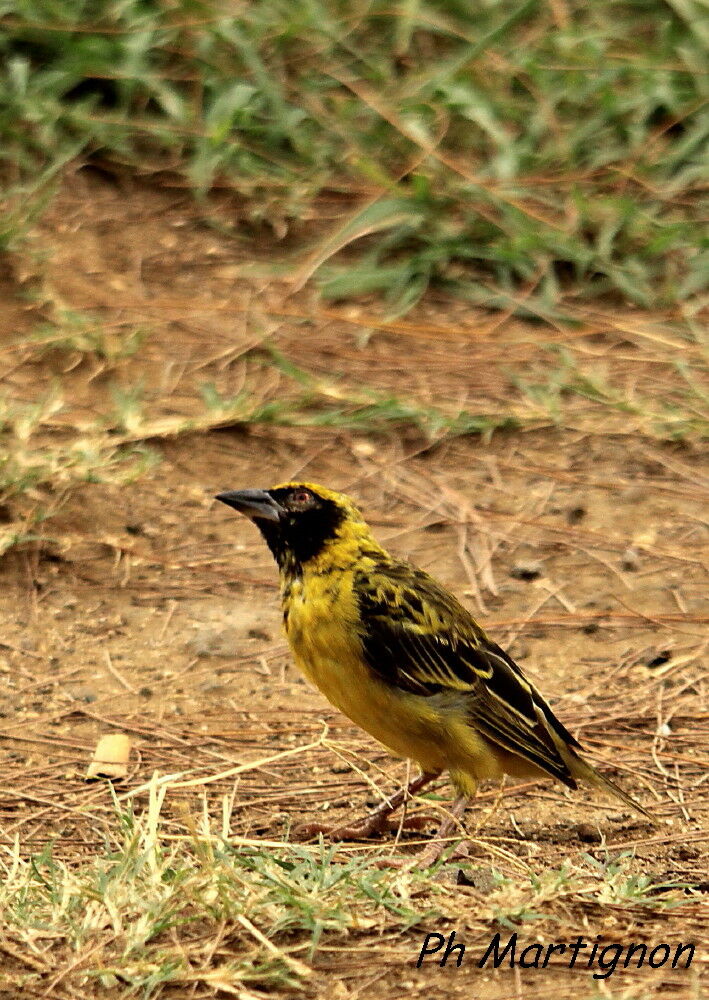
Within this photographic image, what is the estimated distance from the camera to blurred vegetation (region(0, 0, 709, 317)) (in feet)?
27.3

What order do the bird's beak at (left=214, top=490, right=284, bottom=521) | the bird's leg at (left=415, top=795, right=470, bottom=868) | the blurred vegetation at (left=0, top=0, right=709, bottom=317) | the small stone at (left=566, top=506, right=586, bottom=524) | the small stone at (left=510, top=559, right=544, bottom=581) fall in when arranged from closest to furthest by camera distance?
the bird's leg at (left=415, top=795, right=470, bottom=868) < the bird's beak at (left=214, top=490, right=284, bottom=521) < the small stone at (left=510, top=559, right=544, bottom=581) < the small stone at (left=566, top=506, right=586, bottom=524) < the blurred vegetation at (left=0, top=0, right=709, bottom=317)

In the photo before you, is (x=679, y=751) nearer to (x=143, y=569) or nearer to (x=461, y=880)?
(x=461, y=880)

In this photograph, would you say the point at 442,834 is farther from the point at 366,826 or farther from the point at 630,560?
the point at 630,560

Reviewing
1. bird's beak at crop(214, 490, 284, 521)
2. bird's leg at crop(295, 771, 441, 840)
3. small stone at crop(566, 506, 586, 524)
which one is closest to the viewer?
bird's leg at crop(295, 771, 441, 840)

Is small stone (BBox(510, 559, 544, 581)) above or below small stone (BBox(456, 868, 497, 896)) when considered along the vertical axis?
below

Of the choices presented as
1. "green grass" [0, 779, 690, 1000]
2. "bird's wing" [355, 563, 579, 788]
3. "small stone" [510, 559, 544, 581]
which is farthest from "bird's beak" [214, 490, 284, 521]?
"small stone" [510, 559, 544, 581]

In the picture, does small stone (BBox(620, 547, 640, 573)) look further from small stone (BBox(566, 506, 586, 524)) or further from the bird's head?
the bird's head

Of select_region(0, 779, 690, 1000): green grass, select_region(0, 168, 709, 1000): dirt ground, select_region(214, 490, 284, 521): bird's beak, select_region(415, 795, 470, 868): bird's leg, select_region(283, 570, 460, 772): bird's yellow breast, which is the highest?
select_region(0, 779, 690, 1000): green grass

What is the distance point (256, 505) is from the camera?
4.97 metres

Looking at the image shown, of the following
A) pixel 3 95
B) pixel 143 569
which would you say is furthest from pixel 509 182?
pixel 143 569

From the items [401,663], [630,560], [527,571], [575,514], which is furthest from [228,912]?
[575,514]

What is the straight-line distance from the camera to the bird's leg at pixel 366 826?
4621mm

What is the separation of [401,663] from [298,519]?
612mm

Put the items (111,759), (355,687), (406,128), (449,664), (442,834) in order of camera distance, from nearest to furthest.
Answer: (442,834) → (355,687) → (449,664) → (111,759) → (406,128)
